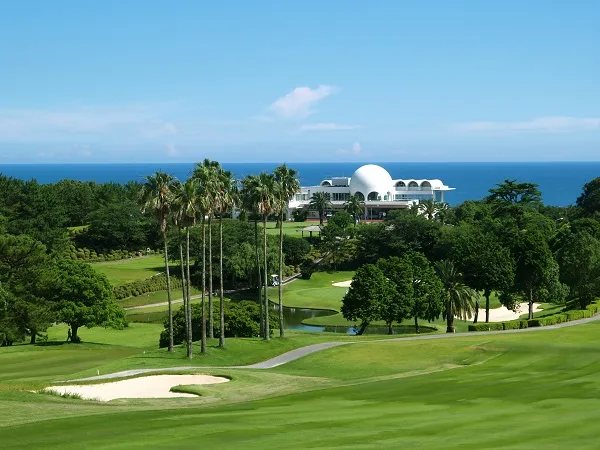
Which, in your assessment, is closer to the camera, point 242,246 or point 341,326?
point 341,326

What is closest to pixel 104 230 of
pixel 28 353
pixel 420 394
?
pixel 28 353

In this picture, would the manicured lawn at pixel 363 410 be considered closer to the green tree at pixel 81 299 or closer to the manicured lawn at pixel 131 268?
the green tree at pixel 81 299

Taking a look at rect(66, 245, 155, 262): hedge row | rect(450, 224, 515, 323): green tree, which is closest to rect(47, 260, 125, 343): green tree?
rect(450, 224, 515, 323): green tree

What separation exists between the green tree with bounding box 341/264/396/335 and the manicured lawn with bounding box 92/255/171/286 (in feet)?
143

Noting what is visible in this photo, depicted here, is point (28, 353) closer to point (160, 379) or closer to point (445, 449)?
point (160, 379)

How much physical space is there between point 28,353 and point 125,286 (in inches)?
1866

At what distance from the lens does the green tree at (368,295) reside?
7319 cm

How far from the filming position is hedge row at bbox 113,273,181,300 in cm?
10293

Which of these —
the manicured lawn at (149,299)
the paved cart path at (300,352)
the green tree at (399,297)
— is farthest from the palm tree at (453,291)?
the manicured lawn at (149,299)

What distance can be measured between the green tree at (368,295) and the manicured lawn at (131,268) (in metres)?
43.7

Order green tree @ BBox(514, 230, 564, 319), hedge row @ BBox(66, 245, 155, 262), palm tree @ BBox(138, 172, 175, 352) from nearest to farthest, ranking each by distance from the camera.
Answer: palm tree @ BBox(138, 172, 175, 352)
green tree @ BBox(514, 230, 564, 319)
hedge row @ BBox(66, 245, 155, 262)

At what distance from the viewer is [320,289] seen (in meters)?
116

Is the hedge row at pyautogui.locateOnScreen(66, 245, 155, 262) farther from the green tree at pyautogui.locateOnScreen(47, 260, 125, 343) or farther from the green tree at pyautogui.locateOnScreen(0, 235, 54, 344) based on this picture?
the green tree at pyautogui.locateOnScreen(47, 260, 125, 343)

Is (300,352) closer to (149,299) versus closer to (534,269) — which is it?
(534,269)
